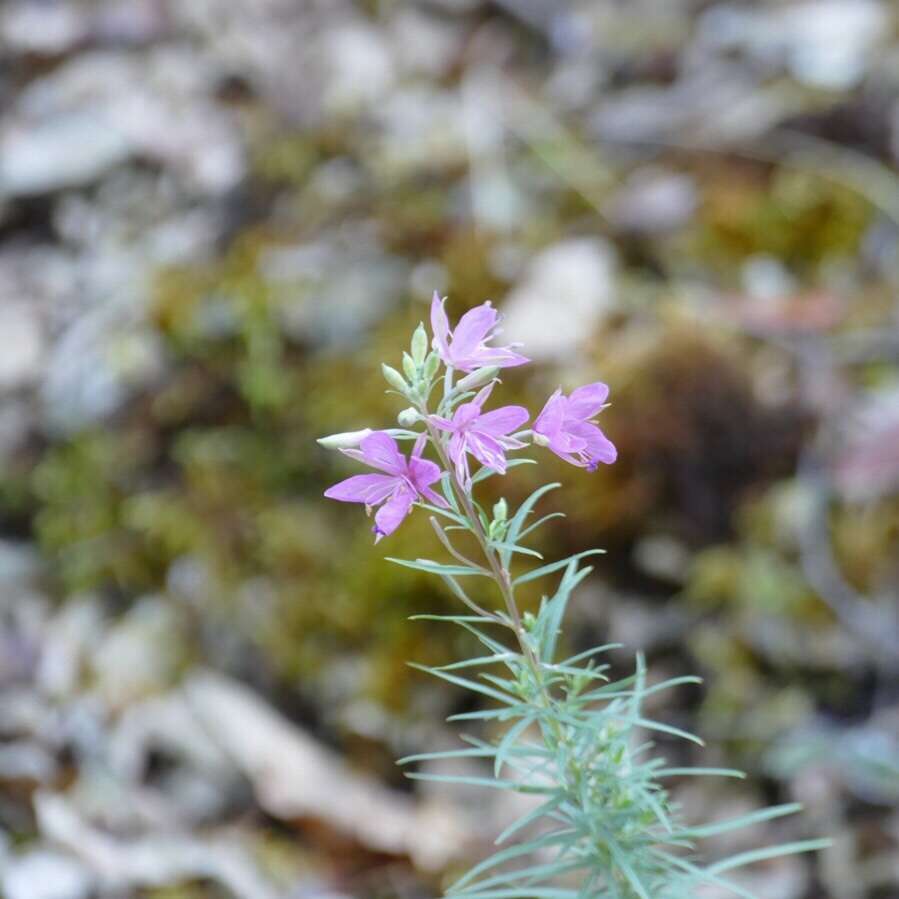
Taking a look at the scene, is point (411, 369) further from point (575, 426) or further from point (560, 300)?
point (560, 300)

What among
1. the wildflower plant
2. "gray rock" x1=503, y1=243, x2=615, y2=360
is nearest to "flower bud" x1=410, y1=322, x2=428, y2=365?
the wildflower plant

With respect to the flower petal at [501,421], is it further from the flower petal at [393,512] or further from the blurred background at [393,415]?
the blurred background at [393,415]

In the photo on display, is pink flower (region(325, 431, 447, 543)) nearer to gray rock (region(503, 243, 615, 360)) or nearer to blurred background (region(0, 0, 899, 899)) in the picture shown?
blurred background (region(0, 0, 899, 899))

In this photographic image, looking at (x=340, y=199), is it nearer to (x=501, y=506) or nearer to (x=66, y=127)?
(x=66, y=127)

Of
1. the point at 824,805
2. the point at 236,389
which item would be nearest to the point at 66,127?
the point at 236,389

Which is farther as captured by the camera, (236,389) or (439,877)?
(236,389)

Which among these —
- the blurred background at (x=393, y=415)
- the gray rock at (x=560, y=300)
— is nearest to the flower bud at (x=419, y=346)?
the blurred background at (x=393, y=415)

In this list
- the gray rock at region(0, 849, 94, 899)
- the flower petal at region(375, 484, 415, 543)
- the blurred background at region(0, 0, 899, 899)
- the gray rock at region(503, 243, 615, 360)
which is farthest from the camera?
the gray rock at region(503, 243, 615, 360)

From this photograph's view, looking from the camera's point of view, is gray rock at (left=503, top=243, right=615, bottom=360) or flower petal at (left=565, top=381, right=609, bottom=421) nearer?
flower petal at (left=565, top=381, right=609, bottom=421)
